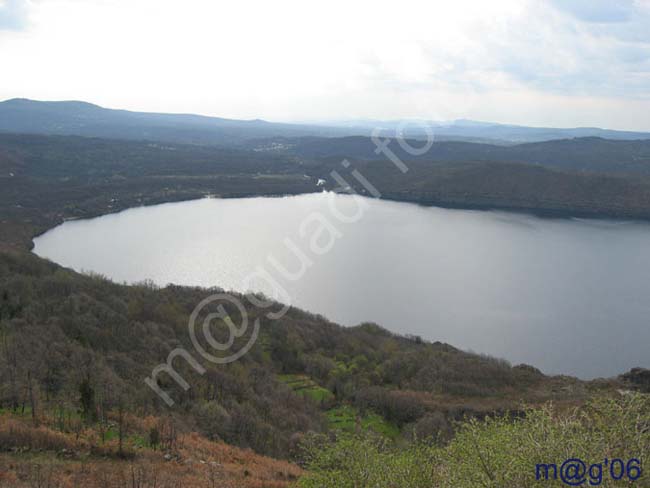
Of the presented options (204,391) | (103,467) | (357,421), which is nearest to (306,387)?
(357,421)

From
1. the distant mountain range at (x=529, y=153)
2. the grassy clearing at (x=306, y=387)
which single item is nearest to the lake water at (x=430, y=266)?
the grassy clearing at (x=306, y=387)

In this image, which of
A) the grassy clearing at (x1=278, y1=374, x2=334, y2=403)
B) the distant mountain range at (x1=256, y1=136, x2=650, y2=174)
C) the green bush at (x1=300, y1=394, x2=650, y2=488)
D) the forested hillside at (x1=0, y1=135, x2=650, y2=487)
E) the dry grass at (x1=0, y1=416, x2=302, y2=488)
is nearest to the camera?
the green bush at (x1=300, y1=394, x2=650, y2=488)

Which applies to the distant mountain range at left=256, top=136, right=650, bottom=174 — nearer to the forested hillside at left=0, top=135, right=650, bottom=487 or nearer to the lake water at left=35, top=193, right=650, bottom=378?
the lake water at left=35, top=193, right=650, bottom=378

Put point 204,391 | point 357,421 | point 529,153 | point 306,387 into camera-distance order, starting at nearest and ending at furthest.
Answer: point 204,391
point 357,421
point 306,387
point 529,153

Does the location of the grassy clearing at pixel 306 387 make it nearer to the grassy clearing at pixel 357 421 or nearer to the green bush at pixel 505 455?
the grassy clearing at pixel 357 421

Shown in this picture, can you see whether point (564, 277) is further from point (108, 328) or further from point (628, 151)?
point (628, 151)

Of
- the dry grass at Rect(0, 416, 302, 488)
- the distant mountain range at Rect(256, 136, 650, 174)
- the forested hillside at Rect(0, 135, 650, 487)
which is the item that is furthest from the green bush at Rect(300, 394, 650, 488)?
the distant mountain range at Rect(256, 136, 650, 174)

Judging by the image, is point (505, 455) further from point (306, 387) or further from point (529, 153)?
point (529, 153)

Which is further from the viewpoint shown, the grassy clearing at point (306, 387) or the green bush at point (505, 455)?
the grassy clearing at point (306, 387)
